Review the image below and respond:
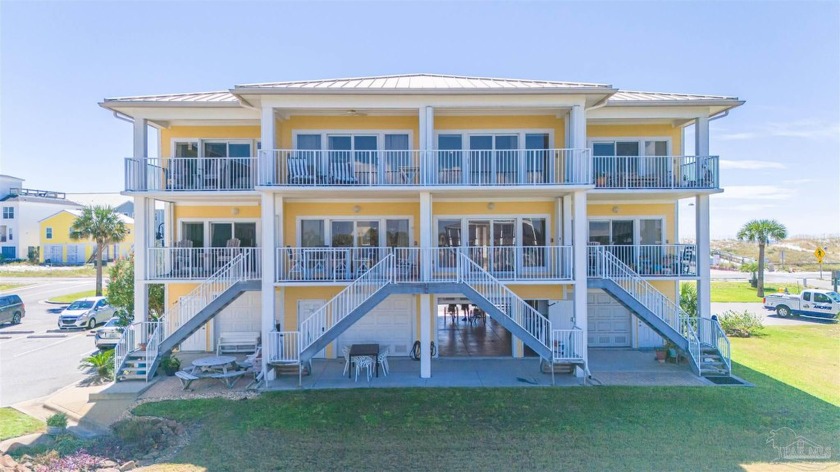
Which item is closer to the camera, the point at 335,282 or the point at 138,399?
the point at 138,399

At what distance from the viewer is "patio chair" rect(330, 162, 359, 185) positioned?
1368cm

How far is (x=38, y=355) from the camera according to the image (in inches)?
645

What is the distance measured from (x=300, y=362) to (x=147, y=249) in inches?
256

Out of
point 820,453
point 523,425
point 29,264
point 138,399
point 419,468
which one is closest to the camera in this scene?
point 419,468

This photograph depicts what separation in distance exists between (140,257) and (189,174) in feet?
10.3

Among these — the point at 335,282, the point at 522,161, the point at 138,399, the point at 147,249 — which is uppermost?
the point at 522,161

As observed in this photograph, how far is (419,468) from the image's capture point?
786 cm

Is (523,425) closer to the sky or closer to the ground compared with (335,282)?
closer to the ground

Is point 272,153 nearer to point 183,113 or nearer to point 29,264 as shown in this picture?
point 183,113

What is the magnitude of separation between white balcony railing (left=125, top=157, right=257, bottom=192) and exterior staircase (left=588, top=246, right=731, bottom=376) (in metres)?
11.7

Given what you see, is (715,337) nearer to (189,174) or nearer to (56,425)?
(56,425)

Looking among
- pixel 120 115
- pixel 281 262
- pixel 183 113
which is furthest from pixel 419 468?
pixel 120 115

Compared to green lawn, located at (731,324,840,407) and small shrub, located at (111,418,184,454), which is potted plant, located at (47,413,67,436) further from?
green lawn, located at (731,324,840,407)

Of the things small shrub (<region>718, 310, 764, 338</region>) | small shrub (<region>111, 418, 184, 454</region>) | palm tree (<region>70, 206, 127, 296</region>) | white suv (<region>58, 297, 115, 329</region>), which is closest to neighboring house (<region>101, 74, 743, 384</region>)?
small shrub (<region>111, 418, 184, 454</region>)
